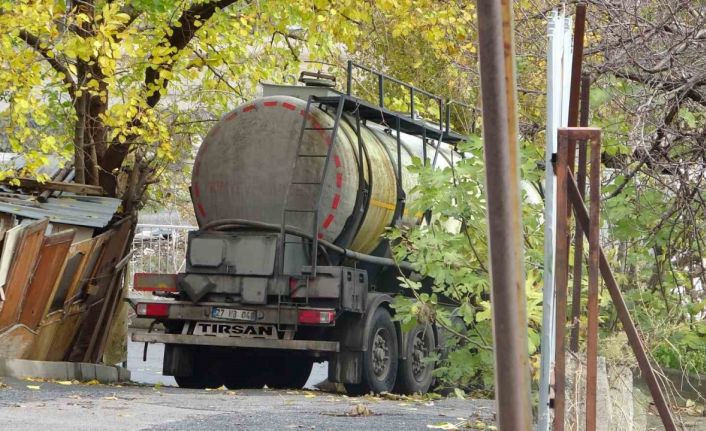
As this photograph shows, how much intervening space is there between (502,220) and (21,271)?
11.1m

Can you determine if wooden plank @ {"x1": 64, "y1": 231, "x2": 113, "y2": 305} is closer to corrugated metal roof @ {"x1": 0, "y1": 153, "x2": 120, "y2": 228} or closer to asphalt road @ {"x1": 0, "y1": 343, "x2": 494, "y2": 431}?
corrugated metal roof @ {"x1": 0, "y1": 153, "x2": 120, "y2": 228}

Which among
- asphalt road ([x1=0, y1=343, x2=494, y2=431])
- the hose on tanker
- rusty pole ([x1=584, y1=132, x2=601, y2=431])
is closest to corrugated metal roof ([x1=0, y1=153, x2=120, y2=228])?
the hose on tanker

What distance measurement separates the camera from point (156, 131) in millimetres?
15391

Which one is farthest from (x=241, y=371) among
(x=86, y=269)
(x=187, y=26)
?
(x=187, y=26)

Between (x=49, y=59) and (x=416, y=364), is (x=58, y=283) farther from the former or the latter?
(x=416, y=364)

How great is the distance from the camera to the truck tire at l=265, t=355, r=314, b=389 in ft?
50.5

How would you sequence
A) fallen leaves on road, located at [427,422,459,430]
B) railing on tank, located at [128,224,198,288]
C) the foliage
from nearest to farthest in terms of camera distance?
the foliage
fallen leaves on road, located at [427,422,459,430]
railing on tank, located at [128,224,198,288]

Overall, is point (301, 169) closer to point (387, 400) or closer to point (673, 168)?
point (387, 400)

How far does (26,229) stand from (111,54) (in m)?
2.05

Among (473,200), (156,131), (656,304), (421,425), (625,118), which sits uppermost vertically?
(156,131)

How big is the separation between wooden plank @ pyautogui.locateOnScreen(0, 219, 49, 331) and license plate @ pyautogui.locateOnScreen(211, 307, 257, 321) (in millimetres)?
2040

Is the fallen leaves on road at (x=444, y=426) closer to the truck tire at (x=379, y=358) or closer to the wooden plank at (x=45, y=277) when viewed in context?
the truck tire at (x=379, y=358)

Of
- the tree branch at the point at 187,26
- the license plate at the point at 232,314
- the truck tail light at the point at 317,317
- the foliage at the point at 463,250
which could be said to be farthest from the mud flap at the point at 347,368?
the tree branch at the point at 187,26

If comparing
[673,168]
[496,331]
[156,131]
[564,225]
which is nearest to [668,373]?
[673,168]
